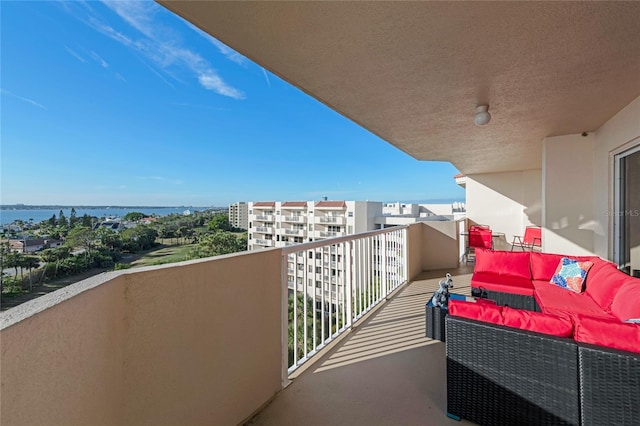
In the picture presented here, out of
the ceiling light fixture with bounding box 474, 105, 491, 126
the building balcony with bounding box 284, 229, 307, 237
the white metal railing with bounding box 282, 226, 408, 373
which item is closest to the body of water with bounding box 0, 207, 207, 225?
the white metal railing with bounding box 282, 226, 408, 373

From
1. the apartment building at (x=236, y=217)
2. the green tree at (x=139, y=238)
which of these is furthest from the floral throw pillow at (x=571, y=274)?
the apartment building at (x=236, y=217)

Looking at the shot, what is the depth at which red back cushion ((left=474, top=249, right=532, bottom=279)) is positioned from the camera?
385 cm

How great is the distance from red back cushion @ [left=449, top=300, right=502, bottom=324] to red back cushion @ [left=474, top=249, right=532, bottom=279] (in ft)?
8.35

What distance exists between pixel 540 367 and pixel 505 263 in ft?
9.02

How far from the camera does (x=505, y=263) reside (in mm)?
3947

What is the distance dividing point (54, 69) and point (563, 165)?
8311 mm

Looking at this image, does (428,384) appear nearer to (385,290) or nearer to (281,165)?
(385,290)

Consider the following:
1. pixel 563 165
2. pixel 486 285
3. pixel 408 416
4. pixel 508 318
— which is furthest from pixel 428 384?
pixel 563 165

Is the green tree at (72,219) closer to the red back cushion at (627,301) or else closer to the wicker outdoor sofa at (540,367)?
the wicker outdoor sofa at (540,367)

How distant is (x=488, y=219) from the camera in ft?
28.6

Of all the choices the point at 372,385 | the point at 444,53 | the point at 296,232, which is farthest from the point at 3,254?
the point at 296,232

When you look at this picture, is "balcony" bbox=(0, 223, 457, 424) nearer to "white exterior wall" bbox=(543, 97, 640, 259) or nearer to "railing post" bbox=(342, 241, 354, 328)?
"railing post" bbox=(342, 241, 354, 328)

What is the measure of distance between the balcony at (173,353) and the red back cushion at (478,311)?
0.74 metres

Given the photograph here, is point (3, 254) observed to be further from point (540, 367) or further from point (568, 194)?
point (568, 194)
